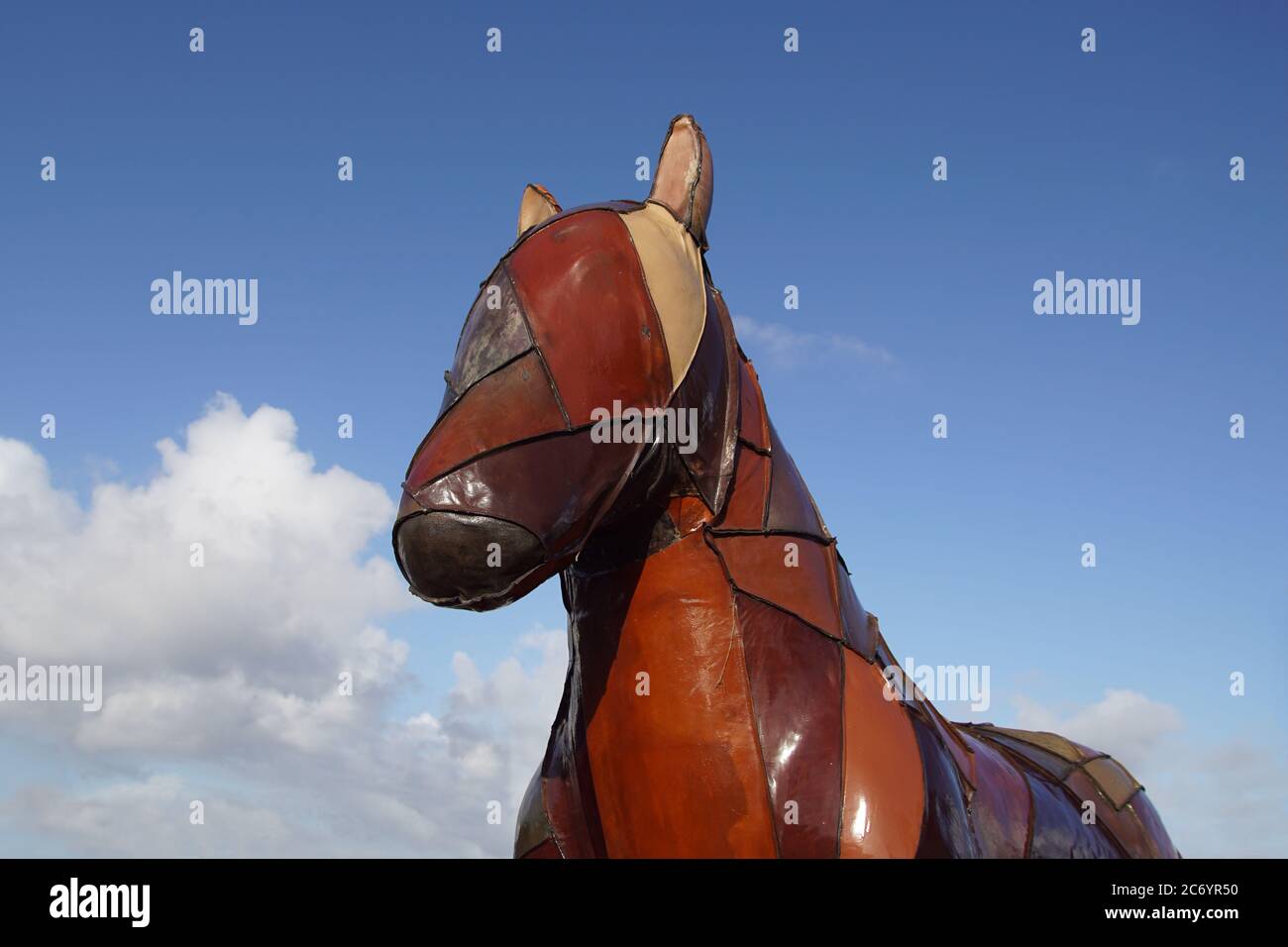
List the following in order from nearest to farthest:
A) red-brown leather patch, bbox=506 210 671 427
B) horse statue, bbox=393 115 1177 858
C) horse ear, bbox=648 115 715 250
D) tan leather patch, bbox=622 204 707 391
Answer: horse statue, bbox=393 115 1177 858 → red-brown leather patch, bbox=506 210 671 427 → tan leather patch, bbox=622 204 707 391 → horse ear, bbox=648 115 715 250

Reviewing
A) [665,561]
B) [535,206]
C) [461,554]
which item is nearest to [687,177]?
[535,206]

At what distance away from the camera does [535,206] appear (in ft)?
15.4

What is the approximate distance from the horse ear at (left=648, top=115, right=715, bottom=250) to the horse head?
2.9 inches

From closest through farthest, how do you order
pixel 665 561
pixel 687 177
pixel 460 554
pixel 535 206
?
pixel 460 554 < pixel 665 561 < pixel 687 177 < pixel 535 206

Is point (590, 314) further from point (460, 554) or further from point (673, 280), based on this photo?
point (460, 554)

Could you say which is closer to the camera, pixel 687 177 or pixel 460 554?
pixel 460 554

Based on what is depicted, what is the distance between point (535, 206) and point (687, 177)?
780mm

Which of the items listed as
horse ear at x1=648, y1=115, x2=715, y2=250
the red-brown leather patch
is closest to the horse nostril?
the red-brown leather patch

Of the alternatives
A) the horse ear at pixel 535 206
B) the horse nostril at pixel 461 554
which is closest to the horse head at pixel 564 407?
the horse nostril at pixel 461 554

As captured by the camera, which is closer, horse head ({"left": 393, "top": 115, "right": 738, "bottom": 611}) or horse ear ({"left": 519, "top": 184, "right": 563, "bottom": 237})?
horse head ({"left": 393, "top": 115, "right": 738, "bottom": 611})

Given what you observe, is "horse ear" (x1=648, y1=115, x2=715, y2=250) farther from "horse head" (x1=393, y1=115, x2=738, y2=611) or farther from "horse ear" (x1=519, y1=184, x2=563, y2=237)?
"horse ear" (x1=519, y1=184, x2=563, y2=237)

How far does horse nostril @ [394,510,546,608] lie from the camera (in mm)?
3287

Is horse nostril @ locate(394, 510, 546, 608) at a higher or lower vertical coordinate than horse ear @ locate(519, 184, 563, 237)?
lower

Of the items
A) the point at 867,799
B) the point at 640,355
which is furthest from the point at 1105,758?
the point at 640,355
